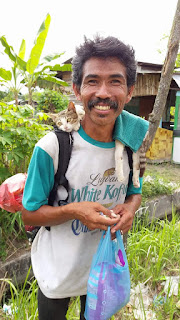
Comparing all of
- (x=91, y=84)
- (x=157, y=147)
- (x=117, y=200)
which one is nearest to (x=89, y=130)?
(x=91, y=84)

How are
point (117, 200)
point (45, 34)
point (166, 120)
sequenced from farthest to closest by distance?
point (166, 120), point (45, 34), point (117, 200)

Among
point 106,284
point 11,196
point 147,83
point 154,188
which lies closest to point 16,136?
point 11,196

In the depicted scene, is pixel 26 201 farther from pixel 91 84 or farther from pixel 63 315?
pixel 63 315

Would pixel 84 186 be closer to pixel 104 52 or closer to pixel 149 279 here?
pixel 104 52

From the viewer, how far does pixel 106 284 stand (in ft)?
3.77

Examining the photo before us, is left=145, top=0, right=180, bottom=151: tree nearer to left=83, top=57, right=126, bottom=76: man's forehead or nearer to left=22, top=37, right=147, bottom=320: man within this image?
left=22, top=37, right=147, bottom=320: man

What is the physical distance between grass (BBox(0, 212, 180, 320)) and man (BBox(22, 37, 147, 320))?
505mm

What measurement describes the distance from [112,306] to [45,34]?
495 cm

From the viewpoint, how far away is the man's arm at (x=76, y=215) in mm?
1158

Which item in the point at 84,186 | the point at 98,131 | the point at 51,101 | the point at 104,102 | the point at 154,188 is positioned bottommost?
the point at 154,188

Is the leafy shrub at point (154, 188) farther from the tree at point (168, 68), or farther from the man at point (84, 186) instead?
the man at point (84, 186)

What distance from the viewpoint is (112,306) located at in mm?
1175

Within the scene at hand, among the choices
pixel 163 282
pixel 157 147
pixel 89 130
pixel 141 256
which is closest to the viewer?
pixel 89 130

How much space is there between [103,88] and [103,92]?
0.07ft
